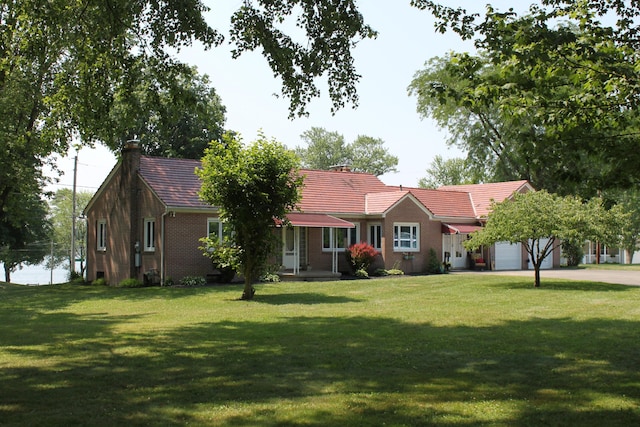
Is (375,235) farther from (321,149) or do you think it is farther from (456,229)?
(321,149)

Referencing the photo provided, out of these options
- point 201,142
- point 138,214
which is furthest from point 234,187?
point 201,142

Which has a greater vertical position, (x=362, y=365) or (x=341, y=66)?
(x=341, y=66)

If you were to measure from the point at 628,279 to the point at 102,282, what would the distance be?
78.8ft

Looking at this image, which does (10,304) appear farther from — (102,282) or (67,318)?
(102,282)

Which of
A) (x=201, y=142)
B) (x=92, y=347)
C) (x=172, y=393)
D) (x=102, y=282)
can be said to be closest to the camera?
(x=172, y=393)

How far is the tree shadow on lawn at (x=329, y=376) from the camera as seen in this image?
6.73 meters

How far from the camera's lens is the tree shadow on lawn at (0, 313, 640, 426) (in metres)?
6.73

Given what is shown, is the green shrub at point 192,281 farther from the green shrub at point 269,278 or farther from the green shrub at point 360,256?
the green shrub at point 360,256

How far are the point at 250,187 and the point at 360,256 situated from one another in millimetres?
12821

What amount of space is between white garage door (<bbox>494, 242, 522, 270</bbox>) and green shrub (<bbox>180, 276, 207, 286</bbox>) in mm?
18873

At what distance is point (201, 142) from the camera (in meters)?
45.2


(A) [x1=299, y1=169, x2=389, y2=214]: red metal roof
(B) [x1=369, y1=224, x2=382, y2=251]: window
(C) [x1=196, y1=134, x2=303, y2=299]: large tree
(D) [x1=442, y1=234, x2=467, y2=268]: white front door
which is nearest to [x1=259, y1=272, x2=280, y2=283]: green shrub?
(A) [x1=299, y1=169, x2=389, y2=214]: red metal roof

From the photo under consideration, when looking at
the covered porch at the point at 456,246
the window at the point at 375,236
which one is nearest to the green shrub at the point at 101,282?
the window at the point at 375,236

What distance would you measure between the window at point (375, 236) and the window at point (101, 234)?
13525 millimetres
